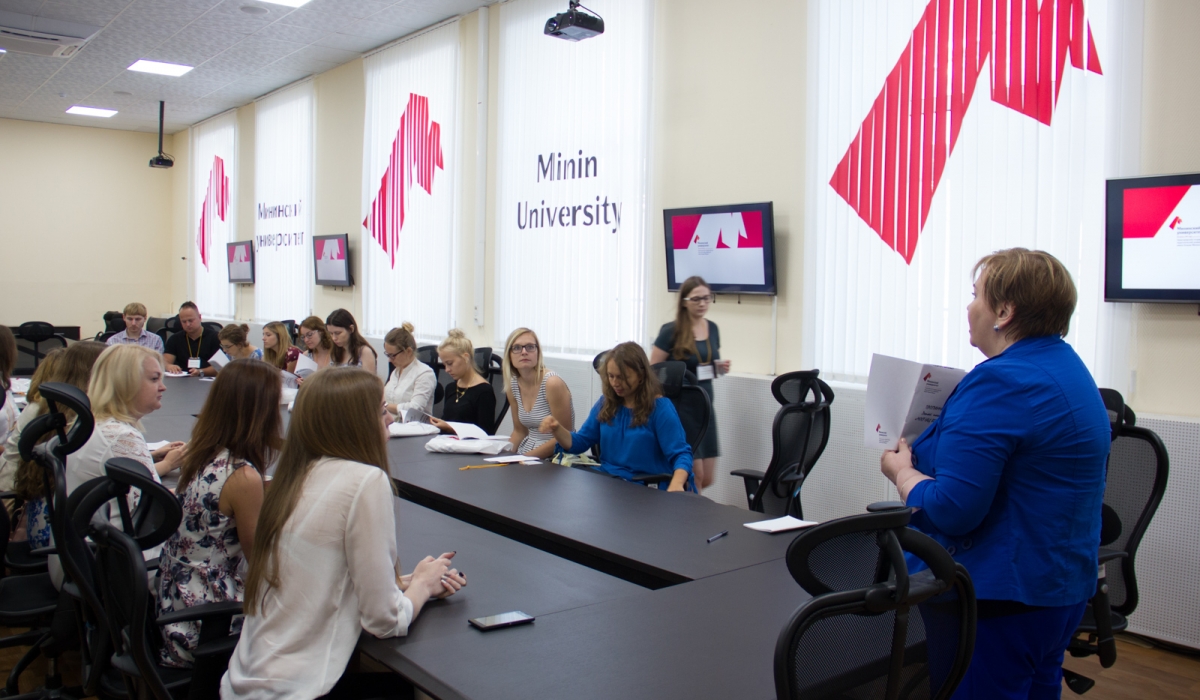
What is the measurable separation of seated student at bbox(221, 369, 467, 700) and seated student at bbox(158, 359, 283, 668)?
0.31 m

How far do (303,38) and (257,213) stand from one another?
358 cm

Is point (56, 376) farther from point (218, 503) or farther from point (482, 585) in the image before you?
point (482, 585)

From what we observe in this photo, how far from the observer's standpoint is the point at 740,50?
523 centimetres

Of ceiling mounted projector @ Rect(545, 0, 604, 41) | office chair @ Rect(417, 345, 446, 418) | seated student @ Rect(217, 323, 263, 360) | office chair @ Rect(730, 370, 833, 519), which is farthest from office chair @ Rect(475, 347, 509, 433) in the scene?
seated student @ Rect(217, 323, 263, 360)

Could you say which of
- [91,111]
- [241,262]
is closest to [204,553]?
[241,262]

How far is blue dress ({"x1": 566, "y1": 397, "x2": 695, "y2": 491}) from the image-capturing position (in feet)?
12.3

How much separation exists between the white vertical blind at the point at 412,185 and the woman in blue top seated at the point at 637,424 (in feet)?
13.7

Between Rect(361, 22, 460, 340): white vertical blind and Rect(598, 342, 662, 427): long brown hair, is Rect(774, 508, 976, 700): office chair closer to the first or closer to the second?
Rect(598, 342, 662, 427): long brown hair

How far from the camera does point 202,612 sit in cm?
204

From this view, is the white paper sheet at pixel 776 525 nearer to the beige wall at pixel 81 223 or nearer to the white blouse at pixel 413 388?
the white blouse at pixel 413 388

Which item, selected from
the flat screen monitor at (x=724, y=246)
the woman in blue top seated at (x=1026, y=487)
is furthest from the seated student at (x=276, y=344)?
the woman in blue top seated at (x=1026, y=487)

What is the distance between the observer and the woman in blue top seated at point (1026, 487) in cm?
162

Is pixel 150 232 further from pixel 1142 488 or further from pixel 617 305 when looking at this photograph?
pixel 1142 488

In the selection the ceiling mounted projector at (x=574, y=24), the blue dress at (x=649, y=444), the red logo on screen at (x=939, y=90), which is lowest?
the blue dress at (x=649, y=444)
